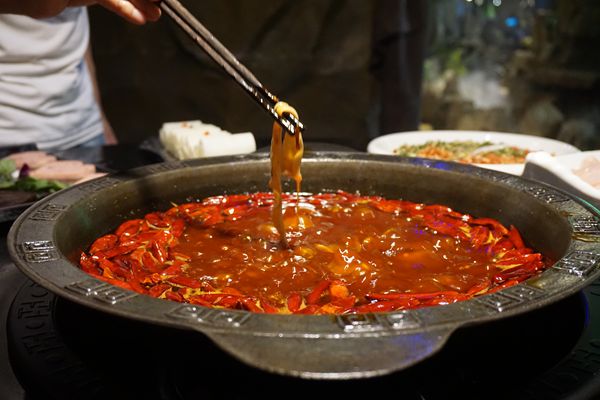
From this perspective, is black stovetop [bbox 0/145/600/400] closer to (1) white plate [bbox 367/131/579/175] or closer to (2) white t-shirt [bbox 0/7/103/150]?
(1) white plate [bbox 367/131/579/175]

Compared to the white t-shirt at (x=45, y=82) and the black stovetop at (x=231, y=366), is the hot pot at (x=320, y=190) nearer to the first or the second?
the black stovetop at (x=231, y=366)

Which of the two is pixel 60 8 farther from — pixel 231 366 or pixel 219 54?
pixel 231 366

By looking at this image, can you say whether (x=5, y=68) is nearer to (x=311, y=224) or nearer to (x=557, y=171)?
(x=311, y=224)

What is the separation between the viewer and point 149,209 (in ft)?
7.87

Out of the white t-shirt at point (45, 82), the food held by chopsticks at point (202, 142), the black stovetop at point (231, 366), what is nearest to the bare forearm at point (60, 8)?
the black stovetop at point (231, 366)

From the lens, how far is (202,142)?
3.95 m

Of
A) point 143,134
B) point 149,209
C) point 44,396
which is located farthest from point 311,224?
point 143,134

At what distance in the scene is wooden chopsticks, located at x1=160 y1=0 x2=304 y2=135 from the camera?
6.17 ft

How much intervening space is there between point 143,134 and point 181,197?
579cm

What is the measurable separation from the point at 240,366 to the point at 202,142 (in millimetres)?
2917

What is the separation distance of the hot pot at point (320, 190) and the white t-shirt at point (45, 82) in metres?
2.42

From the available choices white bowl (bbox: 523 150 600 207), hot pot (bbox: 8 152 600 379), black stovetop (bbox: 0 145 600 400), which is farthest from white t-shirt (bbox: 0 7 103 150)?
white bowl (bbox: 523 150 600 207)

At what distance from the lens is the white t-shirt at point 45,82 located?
13.5 ft

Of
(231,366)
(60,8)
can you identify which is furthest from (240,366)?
(60,8)
